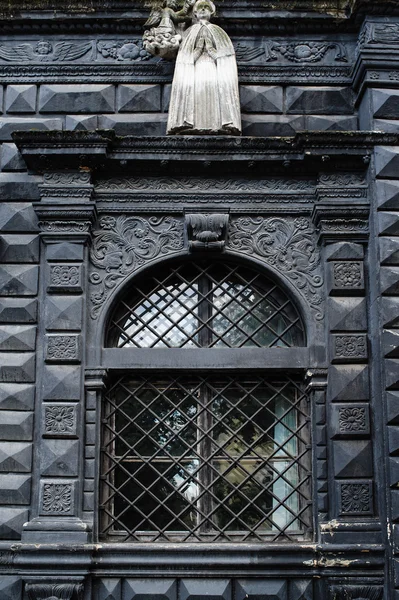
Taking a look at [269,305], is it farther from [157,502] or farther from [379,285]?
[157,502]

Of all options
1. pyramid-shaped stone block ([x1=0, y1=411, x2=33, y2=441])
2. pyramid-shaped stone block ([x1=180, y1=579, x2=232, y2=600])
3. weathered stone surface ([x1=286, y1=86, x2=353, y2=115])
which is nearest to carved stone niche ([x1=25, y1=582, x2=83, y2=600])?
pyramid-shaped stone block ([x1=180, y1=579, x2=232, y2=600])

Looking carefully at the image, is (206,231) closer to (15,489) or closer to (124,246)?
(124,246)

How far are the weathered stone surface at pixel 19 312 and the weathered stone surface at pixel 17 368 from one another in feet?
1.15

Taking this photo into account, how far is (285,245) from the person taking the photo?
918 centimetres

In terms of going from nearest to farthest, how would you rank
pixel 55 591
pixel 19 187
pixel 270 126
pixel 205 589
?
pixel 55 591 → pixel 205 589 → pixel 19 187 → pixel 270 126

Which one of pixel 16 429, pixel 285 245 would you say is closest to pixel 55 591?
pixel 16 429

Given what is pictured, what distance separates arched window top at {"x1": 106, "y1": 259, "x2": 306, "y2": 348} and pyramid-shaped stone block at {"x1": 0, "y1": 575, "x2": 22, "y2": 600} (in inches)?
93.0

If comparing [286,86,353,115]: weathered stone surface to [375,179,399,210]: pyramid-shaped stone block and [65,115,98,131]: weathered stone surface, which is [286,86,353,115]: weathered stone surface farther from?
[65,115,98,131]: weathered stone surface

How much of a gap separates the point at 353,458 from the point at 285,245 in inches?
84.8

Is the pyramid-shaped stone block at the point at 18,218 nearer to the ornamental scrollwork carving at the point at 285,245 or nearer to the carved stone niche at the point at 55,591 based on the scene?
the ornamental scrollwork carving at the point at 285,245

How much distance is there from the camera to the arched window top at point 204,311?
30.0 ft

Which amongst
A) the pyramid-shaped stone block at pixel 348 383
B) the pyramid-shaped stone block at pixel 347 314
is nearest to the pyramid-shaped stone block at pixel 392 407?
the pyramid-shaped stone block at pixel 348 383

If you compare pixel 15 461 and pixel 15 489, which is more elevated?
pixel 15 461

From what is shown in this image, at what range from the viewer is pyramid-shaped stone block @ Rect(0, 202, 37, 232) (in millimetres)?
9180
